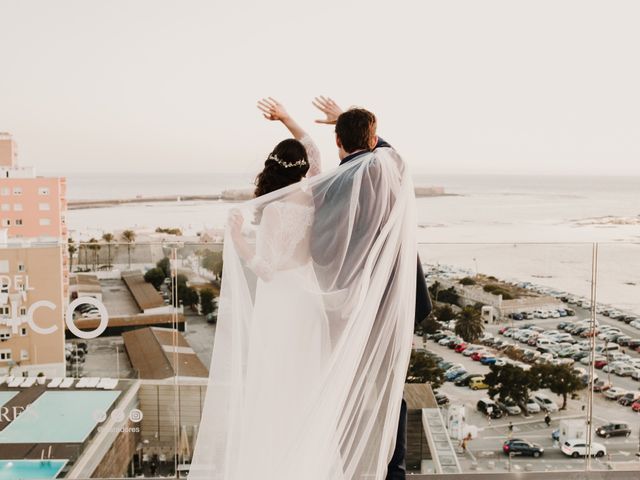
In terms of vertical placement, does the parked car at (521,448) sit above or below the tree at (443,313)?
below

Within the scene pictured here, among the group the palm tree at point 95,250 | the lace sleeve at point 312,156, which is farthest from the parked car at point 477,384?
the palm tree at point 95,250

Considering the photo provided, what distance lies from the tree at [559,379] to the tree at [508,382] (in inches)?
2.5

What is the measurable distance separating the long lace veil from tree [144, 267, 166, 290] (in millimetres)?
920

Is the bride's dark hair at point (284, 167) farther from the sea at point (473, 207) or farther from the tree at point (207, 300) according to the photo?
the sea at point (473, 207)

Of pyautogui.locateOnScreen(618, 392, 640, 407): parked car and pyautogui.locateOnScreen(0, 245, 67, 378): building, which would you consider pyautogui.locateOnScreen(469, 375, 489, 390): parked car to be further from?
pyautogui.locateOnScreen(0, 245, 67, 378): building

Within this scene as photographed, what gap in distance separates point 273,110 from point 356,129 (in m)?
0.44

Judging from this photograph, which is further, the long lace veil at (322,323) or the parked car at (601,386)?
the parked car at (601,386)

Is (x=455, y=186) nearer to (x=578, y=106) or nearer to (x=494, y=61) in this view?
(x=578, y=106)

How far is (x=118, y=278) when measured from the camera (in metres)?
3.11

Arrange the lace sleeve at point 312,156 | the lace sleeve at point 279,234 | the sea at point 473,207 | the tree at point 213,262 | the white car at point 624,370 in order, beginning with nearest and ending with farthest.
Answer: the lace sleeve at point 279,234 < the lace sleeve at point 312,156 < the tree at point 213,262 < the white car at point 624,370 < the sea at point 473,207

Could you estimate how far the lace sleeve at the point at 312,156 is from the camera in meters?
2.27

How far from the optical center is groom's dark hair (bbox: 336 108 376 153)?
2.09m

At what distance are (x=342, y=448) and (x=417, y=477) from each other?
934 mm

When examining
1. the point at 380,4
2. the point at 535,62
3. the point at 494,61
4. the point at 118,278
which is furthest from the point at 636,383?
the point at 535,62
